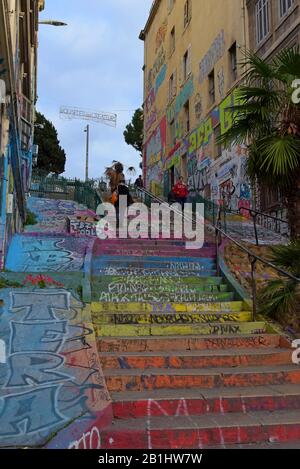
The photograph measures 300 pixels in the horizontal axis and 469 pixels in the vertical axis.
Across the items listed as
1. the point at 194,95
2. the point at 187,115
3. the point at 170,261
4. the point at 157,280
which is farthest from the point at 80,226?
the point at 187,115

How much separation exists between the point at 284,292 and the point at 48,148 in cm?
4672

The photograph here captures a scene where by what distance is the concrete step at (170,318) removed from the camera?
6.60 metres

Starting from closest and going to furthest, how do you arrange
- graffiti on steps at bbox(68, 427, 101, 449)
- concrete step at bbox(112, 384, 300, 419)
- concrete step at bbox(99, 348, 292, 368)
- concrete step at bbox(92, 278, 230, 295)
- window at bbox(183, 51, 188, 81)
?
graffiti on steps at bbox(68, 427, 101, 449) < concrete step at bbox(112, 384, 300, 419) < concrete step at bbox(99, 348, 292, 368) < concrete step at bbox(92, 278, 230, 295) < window at bbox(183, 51, 188, 81)

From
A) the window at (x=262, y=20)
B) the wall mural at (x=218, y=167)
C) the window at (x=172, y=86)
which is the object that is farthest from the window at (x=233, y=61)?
the window at (x=172, y=86)

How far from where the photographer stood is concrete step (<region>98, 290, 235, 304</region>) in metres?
7.54

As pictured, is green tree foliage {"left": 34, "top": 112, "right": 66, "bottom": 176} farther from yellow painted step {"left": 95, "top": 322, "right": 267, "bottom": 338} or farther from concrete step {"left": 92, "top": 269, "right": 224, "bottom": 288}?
yellow painted step {"left": 95, "top": 322, "right": 267, "bottom": 338}

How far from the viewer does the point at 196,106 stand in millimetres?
24359

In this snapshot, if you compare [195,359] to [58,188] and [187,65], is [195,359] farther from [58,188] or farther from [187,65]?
[187,65]

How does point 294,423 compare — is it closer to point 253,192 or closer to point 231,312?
point 231,312

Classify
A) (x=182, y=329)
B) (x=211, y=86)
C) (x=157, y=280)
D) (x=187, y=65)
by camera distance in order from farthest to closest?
1. (x=187, y=65)
2. (x=211, y=86)
3. (x=157, y=280)
4. (x=182, y=329)

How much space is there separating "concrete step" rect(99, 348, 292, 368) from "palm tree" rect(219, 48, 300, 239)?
2150mm

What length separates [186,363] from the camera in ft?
18.4

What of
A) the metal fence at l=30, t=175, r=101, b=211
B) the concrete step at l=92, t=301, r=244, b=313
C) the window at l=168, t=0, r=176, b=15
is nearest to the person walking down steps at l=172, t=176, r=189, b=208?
the metal fence at l=30, t=175, r=101, b=211
